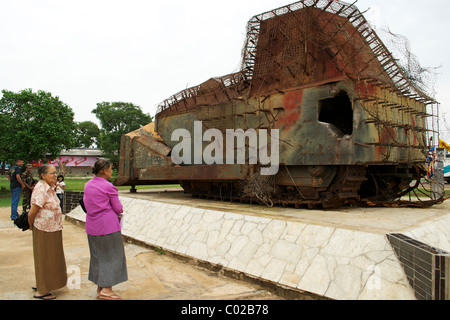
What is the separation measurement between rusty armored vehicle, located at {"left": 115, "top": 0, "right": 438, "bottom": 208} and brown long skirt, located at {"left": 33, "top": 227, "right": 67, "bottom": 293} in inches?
169

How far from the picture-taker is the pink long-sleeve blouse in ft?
13.2

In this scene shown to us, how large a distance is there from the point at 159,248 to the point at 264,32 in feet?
17.3

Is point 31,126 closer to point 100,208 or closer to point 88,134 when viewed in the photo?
point 100,208

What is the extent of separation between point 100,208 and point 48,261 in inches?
39.1

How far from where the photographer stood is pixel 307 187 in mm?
7348

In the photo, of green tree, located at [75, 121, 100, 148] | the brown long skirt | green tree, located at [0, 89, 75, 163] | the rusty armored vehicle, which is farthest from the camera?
green tree, located at [75, 121, 100, 148]

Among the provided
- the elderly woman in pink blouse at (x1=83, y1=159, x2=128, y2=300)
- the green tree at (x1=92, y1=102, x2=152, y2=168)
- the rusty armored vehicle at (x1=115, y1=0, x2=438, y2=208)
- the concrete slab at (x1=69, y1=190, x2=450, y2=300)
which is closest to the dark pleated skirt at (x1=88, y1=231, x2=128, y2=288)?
the elderly woman in pink blouse at (x1=83, y1=159, x2=128, y2=300)

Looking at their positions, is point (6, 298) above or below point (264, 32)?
below

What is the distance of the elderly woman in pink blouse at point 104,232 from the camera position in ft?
13.2

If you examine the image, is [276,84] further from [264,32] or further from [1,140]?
[1,140]

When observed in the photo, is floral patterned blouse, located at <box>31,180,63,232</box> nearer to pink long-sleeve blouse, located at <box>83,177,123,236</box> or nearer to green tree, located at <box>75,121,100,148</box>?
pink long-sleeve blouse, located at <box>83,177,123,236</box>

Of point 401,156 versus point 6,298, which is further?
point 401,156

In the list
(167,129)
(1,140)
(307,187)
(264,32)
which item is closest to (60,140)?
(1,140)

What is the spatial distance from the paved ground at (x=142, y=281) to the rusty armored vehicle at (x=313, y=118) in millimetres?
2736
